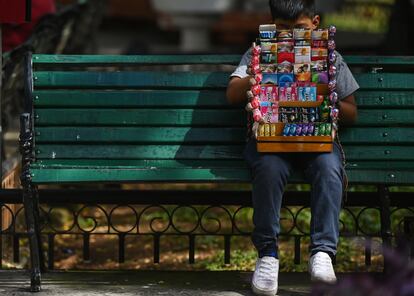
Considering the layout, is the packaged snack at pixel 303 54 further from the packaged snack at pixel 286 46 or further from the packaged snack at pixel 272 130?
the packaged snack at pixel 272 130

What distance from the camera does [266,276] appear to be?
468 cm

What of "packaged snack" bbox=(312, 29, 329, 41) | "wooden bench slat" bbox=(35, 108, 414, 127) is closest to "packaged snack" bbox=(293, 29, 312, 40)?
"packaged snack" bbox=(312, 29, 329, 41)

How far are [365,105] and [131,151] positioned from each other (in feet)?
3.85

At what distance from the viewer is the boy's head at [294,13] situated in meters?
4.88

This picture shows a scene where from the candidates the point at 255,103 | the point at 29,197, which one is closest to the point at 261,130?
the point at 255,103

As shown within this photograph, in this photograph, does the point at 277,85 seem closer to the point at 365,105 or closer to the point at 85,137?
the point at 365,105

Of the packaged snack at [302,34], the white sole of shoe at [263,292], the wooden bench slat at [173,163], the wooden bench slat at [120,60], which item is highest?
the packaged snack at [302,34]

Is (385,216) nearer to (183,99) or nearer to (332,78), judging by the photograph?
(332,78)

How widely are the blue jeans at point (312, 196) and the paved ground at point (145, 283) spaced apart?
1.08 ft

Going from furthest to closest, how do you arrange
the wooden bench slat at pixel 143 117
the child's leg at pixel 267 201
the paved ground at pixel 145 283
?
the wooden bench slat at pixel 143 117 < the paved ground at pixel 145 283 < the child's leg at pixel 267 201

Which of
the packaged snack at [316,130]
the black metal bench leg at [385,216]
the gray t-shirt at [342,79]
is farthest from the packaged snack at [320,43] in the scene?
the black metal bench leg at [385,216]

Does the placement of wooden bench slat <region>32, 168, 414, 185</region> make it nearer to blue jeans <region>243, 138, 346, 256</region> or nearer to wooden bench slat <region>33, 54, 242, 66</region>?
blue jeans <region>243, 138, 346, 256</region>

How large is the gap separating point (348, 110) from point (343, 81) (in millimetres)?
138

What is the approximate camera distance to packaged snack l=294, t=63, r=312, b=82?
4.84m
